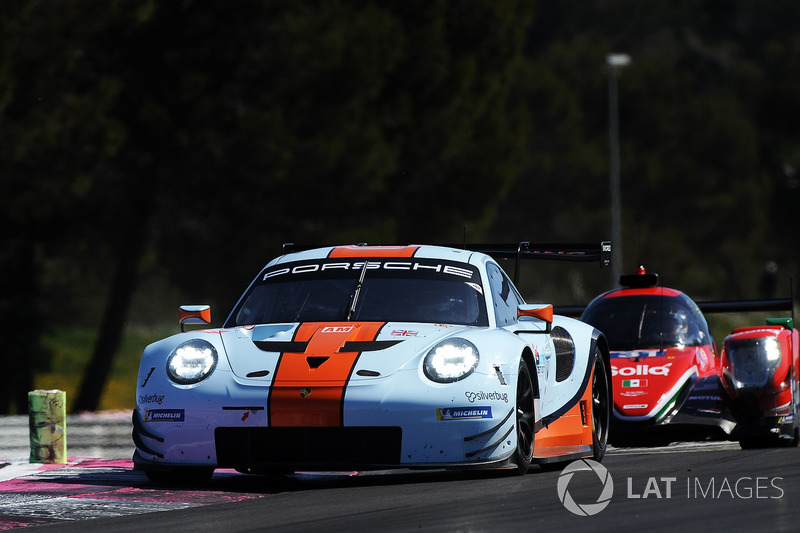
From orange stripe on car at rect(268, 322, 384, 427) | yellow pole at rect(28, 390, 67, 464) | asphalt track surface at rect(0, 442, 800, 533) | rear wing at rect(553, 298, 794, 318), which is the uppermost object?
rear wing at rect(553, 298, 794, 318)

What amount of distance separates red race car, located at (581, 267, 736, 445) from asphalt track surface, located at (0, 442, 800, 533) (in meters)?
1.48

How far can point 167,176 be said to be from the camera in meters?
30.0

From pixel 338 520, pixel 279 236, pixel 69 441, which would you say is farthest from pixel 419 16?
pixel 338 520

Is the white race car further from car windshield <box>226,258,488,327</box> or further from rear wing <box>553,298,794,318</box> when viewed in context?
rear wing <box>553,298,794,318</box>

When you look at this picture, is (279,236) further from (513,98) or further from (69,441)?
(513,98)

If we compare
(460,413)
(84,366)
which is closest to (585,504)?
(460,413)

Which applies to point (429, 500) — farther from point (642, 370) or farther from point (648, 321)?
point (648, 321)

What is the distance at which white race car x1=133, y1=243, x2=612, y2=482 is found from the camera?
24.5 ft

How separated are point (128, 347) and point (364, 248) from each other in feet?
122

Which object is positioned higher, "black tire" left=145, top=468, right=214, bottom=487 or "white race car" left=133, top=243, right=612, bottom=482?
"white race car" left=133, top=243, right=612, bottom=482

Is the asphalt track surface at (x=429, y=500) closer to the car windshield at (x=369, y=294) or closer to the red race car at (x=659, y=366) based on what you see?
the car windshield at (x=369, y=294)

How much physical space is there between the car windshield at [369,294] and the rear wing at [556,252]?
152 centimetres

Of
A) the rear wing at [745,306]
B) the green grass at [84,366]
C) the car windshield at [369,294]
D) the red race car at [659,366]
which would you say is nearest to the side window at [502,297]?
the car windshield at [369,294]

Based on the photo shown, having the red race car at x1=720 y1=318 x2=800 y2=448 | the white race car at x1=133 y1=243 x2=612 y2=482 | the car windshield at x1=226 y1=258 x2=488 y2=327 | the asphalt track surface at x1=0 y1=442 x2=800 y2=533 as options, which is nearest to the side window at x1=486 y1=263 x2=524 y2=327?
the white race car at x1=133 y1=243 x2=612 y2=482
